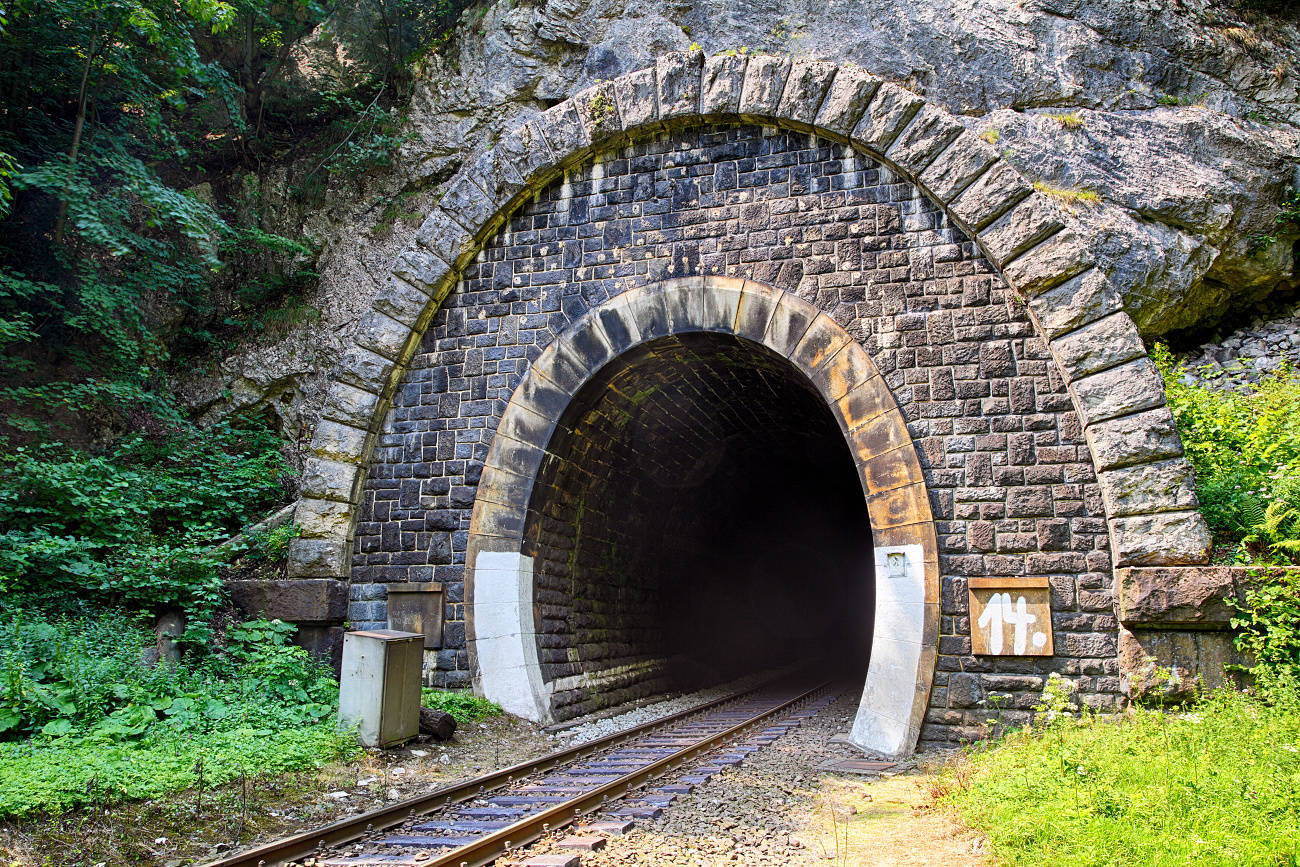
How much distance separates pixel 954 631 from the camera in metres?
7.18

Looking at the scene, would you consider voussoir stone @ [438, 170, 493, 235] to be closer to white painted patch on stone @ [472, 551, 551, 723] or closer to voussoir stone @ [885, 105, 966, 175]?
white painted patch on stone @ [472, 551, 551, 723]

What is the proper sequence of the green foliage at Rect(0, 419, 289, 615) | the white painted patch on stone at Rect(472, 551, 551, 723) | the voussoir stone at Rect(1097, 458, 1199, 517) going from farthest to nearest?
the white painted patch on stone at Rect(472, 551, 551, 723), the green foliage at Rect(0, 419, 289, 615), the voussoir stone at Rect(1097, 458, 1199, 517)

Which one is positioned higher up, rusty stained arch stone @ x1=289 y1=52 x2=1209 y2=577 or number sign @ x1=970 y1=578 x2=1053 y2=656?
rusty stained arch stone @ x1=289 y1=52 x2=1209 y2=577

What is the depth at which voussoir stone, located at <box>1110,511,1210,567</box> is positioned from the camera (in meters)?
6.68

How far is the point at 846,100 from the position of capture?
818 centimetres

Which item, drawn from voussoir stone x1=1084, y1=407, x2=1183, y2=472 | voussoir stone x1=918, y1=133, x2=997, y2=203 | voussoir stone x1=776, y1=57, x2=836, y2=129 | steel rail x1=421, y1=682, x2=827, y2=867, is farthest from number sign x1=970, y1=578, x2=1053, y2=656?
voussoir stone x1=776, y1=57, x2=836, y2=129

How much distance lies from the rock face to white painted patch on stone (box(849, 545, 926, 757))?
4925mm

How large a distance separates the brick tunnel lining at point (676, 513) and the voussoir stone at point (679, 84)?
235 centimetres

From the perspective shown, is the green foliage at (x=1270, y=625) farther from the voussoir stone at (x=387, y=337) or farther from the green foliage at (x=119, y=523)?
the green foliage at (x=119, y=523)

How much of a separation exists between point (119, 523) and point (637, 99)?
6.88 meters

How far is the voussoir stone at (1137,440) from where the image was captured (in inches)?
273

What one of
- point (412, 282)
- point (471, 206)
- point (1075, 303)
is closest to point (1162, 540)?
point (1075, 303)

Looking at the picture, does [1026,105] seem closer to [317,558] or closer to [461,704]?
[461,704]

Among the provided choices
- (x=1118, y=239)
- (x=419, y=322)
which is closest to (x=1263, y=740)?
(x=1118, y=239)
